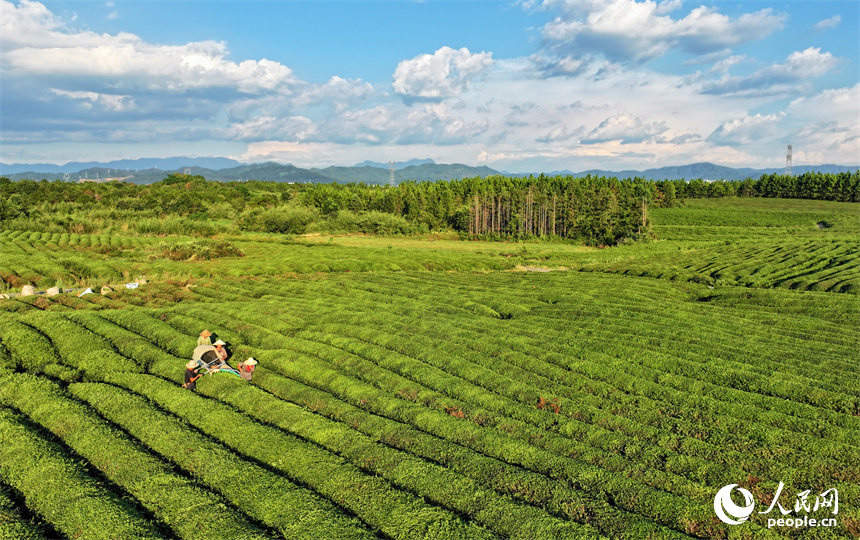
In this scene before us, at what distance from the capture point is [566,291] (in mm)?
43625

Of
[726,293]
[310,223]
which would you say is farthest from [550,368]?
[310,223]

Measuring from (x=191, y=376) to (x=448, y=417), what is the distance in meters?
11.1

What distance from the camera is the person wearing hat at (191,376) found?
66.6 feet

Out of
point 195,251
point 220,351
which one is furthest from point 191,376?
point 195,251

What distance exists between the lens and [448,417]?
17578 millimetres

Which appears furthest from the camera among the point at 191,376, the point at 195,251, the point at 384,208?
the point at 384,208

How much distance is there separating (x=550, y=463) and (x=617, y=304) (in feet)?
81.9

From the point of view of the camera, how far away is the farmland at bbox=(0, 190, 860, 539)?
1198cm

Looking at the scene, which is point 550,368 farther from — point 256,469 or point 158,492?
point 158,492

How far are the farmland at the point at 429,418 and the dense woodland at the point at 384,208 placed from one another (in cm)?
8132

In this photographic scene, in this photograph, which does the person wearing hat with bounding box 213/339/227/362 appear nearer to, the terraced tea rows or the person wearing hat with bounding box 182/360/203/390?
the person wearing hat with bounding box 182/360/203/390

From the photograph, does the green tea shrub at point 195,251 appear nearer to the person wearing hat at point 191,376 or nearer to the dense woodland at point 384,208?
the dense woodland at point 384,208

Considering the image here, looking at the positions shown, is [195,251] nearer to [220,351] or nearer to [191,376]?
[220,351]

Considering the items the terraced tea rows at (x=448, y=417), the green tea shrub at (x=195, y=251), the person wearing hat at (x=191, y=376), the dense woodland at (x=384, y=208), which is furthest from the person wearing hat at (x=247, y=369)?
the dense woodland at (x=384, y=208)
